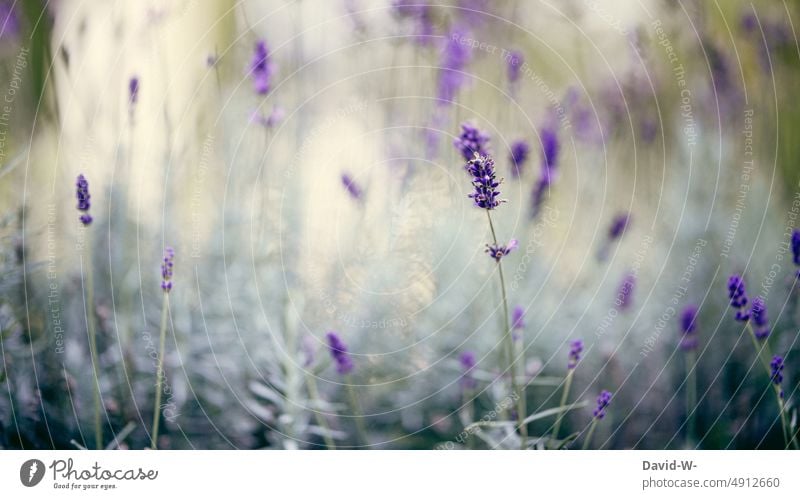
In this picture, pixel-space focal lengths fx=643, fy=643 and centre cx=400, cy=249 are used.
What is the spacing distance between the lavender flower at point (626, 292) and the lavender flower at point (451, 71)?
35 cm

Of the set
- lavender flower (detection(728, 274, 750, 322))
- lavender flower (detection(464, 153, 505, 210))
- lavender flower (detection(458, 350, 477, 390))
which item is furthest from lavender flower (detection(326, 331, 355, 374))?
lavender flower (detection(728, 274, 750, 322))

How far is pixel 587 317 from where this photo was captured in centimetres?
91

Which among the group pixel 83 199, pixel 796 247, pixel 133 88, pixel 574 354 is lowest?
pixel 574 354

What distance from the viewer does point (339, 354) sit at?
2.80 feet

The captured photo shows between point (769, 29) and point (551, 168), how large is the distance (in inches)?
14.3

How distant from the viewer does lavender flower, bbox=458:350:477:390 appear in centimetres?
87

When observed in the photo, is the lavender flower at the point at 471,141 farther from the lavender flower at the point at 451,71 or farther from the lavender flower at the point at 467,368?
the lavender flower at the point at 467,368

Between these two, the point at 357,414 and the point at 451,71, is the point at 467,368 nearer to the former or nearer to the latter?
the point at 357,414

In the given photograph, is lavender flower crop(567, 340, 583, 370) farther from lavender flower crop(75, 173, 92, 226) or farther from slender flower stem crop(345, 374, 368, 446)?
lavender flower crop(75, 173, 92, 226)

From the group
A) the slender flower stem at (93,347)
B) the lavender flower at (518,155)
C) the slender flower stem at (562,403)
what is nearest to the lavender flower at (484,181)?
the lavender flower at (518,155)

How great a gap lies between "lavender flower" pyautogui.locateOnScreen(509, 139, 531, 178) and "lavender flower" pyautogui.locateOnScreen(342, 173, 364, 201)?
0.22 meters

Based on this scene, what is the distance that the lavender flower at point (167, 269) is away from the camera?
31.7 inches
